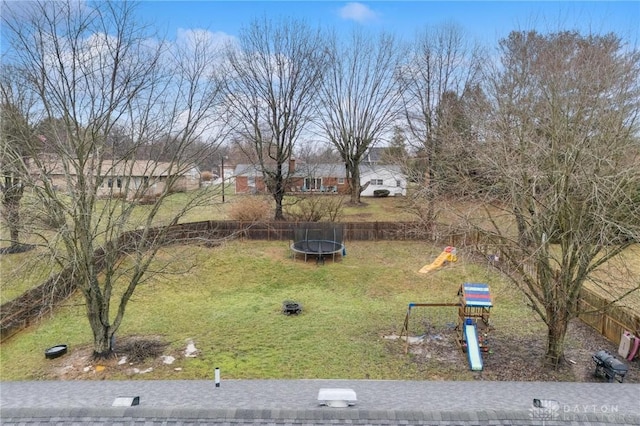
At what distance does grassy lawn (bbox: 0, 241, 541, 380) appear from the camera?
892cm

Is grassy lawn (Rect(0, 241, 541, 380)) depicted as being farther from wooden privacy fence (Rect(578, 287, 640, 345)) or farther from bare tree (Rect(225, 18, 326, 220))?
bare tree (Rect(225, 18, 326, 220))

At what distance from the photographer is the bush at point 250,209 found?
2333 cm

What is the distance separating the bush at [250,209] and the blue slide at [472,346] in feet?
50.5

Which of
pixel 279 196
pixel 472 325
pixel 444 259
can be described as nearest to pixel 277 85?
pixel 279 196

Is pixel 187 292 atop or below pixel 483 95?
below

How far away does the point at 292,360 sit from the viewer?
30.2ft

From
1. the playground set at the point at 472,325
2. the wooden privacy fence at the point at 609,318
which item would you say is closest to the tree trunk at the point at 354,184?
the wooden privacy fence at the point at 609,318

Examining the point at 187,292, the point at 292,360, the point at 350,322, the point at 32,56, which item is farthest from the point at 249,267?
the point at 32,56

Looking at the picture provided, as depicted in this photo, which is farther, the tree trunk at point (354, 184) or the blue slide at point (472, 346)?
the tree trunk at point (354, 184)

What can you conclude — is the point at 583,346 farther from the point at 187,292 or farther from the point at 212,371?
the point at 187,292

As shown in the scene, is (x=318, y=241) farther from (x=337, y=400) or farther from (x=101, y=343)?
(x=337, y=400)

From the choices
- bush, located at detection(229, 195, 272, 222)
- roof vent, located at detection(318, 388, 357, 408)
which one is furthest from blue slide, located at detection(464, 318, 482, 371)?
bush, located at detection(229, 195, 272, 222)

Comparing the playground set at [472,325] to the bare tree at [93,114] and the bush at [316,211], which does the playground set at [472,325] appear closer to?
the bare tree at [93,114]

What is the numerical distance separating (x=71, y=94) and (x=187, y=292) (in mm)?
8056
